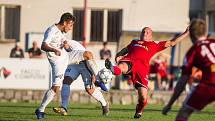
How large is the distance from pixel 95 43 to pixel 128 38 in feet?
4.98

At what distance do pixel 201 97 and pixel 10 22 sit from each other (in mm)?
25662

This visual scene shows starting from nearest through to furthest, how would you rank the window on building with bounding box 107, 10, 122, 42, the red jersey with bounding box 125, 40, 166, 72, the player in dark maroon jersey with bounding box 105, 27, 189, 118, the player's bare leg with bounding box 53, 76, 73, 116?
the player in dark maroon jersey with bounding box 105, 27, 189, 118
the red jersey with bounding box 125, 40, 166, 72
the player's bare leg with bounding box 53, 76, 73, 116
the window on building with bounding box 107, 10, 122, 42

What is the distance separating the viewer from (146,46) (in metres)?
A: 16.4

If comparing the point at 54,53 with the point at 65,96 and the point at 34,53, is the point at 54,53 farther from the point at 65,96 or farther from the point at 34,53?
the point at 34,53

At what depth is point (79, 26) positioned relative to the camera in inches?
1400

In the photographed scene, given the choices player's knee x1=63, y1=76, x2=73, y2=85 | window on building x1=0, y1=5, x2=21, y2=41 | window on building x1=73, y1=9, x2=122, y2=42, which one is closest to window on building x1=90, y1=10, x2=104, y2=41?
window on building x1=73, y1=9, x2=122, y2=42

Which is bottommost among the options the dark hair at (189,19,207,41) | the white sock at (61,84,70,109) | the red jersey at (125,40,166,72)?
the white sock at (61,84,70,109)

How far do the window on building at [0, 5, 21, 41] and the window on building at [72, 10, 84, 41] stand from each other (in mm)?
2594

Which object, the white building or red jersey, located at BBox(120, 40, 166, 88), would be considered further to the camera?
the white building

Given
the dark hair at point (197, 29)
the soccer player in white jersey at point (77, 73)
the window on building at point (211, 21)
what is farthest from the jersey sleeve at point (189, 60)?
the window on building at point (211, 21)

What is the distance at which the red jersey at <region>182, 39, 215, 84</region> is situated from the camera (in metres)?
10.4

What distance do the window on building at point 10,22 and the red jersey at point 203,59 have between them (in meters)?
25.3

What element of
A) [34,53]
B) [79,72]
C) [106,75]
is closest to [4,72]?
[34,53]

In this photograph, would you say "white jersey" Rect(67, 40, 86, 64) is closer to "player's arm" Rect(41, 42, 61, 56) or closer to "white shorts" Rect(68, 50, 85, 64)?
"white shorts" Rect(68, 50, 85, 64)
